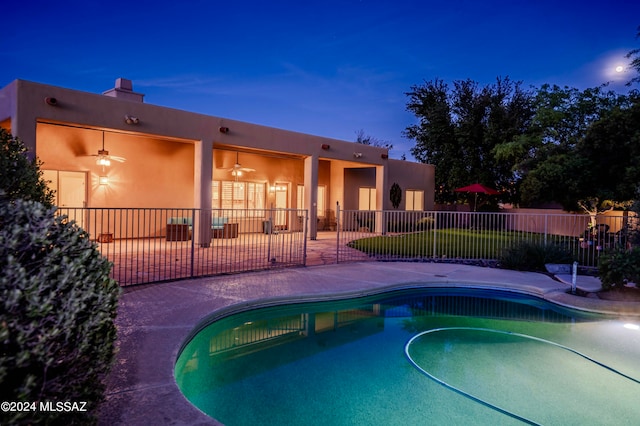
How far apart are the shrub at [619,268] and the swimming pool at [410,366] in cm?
95

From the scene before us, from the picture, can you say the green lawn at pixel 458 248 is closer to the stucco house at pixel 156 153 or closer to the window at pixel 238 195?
the stucco house at pixel 156 153

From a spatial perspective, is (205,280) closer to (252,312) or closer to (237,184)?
(252,312)

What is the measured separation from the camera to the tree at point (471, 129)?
25266mm

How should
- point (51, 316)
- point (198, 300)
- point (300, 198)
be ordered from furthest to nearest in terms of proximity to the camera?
point (300, 198) → point (198, 300) → point (51, 316)

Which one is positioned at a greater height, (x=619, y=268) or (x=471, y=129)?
(x=471, y=129)

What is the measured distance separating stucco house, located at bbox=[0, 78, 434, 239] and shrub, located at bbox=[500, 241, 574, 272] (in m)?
7.33

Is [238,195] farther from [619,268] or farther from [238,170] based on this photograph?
[619,268]

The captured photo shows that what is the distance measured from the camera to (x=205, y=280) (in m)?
7.53

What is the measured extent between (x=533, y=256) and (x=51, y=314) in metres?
10.5

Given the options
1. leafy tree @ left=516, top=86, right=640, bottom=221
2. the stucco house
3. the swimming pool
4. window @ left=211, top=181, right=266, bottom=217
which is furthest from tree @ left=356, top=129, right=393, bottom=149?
the swimming pool

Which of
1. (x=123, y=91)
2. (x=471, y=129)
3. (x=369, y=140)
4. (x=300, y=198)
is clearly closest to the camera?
(x=123, y=91)

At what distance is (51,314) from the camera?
73.2 inches

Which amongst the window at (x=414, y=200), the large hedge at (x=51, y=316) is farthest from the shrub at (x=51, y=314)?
the window at (x=414, y=200)

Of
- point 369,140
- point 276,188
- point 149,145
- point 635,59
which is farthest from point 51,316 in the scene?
point 369,140
